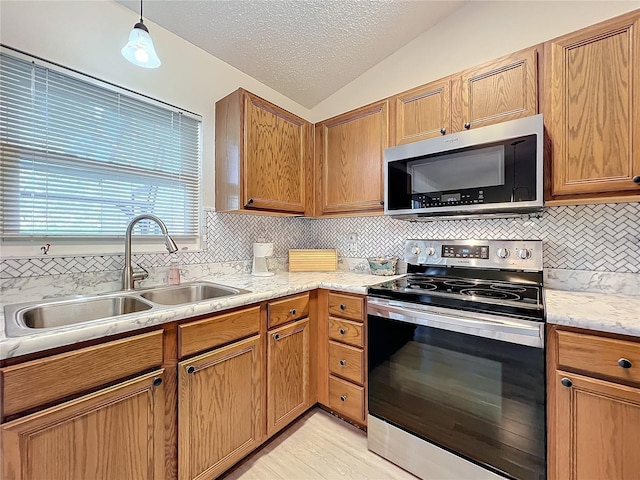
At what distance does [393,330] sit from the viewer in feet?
4.76

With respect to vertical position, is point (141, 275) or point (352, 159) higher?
point (352, 159)

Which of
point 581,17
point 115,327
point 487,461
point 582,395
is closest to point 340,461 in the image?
point 487,461

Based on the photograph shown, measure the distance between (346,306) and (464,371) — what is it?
0.69 metres

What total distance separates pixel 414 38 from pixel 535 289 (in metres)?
1.92

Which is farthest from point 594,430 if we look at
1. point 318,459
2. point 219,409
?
point 219,409

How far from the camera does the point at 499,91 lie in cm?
148

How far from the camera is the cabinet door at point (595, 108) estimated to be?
1.18 meters

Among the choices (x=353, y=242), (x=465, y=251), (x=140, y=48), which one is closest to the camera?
(x=140, y=48)

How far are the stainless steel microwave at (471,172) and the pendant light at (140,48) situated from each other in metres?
1.35

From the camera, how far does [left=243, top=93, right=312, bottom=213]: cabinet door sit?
1831 millimetres

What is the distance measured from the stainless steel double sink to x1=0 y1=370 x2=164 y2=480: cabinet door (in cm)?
27

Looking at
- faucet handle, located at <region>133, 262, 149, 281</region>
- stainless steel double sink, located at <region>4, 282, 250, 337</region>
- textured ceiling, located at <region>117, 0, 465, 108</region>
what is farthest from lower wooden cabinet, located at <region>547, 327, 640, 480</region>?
textured ceiling, located at <region>117, 0, 465, 108</region>

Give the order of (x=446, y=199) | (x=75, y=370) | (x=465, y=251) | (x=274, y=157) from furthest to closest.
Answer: (x=274, y=157) < (x=465, y=251) < (x=446, y=199) < (x=75, y=370)

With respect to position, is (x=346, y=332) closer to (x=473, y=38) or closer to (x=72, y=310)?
(x=72, y=310)
